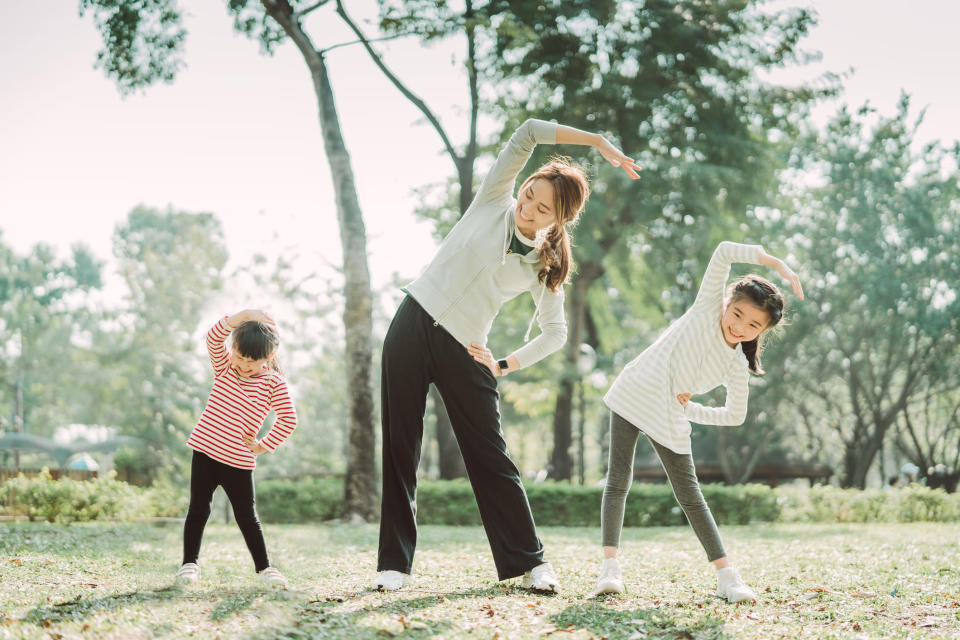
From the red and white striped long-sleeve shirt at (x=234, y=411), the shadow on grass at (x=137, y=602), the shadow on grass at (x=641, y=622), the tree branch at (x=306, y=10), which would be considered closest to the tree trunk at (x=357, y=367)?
the tree branch at (x=306, y=10)

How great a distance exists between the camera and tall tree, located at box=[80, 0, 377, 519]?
11477mm

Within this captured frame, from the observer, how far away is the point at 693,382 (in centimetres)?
426

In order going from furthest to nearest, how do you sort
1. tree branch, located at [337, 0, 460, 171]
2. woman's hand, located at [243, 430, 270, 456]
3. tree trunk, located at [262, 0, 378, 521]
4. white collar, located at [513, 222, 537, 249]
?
tree branch, located at [337, 0, 460, 171]
tree trunk, located at [262, 0, 378, 521]
woman's hand, located at [243, 430, 270, 456]
white collar, located at [513, 222, 537, 249]

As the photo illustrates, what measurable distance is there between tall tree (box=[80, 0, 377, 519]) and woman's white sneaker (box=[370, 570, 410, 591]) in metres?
7.47

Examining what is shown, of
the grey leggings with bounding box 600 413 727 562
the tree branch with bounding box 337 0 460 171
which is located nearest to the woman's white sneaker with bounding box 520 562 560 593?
the grey leggings with bounding box 600 413 727 562

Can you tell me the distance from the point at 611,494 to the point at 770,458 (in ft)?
101

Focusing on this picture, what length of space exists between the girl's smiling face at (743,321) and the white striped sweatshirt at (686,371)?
69mm

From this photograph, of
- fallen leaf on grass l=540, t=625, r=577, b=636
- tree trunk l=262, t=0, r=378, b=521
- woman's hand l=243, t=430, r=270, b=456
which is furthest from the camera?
tree trunk l=262, t=0, r=378, b=521

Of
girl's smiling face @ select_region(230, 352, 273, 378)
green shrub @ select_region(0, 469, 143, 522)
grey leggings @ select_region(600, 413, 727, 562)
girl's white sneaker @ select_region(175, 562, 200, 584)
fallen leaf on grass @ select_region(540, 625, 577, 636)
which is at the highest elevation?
girl's smiling face @ select_region(230, 352, 273, 378)

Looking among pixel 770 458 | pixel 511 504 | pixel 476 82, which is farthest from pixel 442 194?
pixel 770 458

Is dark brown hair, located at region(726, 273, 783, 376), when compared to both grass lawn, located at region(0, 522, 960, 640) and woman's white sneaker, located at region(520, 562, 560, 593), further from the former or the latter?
woman's white sneaker, located at region(520, 562, 560, 593)

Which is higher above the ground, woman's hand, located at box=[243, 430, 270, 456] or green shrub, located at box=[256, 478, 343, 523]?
woman's hand, located at box=[243, 430, 270, 456]

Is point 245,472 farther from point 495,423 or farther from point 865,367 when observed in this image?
point 865,367

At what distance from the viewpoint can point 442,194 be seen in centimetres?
2011
